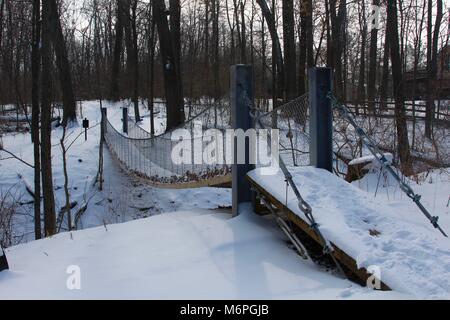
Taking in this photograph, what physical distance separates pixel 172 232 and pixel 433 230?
161cm

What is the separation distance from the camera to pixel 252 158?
3701 mm

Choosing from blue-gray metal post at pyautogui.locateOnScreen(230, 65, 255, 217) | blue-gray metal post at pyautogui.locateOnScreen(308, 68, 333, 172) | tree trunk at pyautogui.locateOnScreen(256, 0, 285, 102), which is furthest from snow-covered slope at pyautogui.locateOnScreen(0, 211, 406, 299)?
tree trunk at pyautogui.locateOnScreen(256, 0, 285, 102)

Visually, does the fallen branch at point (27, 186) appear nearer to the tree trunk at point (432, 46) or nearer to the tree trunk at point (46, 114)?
the tree trunk at point (46, 114)

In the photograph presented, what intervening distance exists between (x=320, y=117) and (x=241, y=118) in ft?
2.03

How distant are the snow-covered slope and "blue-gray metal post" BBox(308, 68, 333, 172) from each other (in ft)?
1.96

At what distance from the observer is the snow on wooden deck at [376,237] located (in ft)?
6.59

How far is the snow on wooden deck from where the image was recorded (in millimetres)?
2010

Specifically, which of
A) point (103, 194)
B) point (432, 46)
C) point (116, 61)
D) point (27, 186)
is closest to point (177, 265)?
point (103, 194)

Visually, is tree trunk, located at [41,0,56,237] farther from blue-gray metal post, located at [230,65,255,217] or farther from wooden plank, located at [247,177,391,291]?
wooden plank, located at [247,177,391,291]

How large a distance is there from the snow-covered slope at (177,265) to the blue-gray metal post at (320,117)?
0.60 m

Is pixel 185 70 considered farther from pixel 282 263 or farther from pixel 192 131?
pixel 282 263

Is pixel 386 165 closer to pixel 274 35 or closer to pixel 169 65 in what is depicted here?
pixel 169 65

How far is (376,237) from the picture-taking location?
2.40 m
